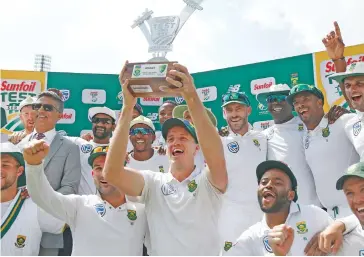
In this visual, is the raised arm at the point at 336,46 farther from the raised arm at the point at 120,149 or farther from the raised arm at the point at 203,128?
the raised arm at the point at 120,149

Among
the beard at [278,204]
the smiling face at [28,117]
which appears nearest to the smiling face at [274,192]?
the beard at [278,204]

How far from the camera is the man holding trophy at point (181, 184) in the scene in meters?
2.65

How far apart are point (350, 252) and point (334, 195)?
4.02 feet

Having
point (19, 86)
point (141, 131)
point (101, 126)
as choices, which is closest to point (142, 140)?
point (141, 131)

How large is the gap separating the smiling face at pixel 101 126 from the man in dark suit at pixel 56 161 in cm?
49

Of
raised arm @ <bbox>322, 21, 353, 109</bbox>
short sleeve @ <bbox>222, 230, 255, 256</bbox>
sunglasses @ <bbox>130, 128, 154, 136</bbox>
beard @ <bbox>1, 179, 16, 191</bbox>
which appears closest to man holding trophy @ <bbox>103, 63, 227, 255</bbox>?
short sleeve @ <bbox>222, 230, 255, 256</bbox>

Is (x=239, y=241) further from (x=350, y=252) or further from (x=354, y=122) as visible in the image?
(x=354, y=122)

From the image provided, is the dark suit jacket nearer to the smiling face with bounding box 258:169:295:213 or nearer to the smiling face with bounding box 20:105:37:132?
the smiling face with bounding box 20:105:37:132

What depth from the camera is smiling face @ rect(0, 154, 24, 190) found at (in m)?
3.48

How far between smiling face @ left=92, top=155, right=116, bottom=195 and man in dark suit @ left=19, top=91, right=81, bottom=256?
65 centimetres

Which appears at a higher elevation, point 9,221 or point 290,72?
point 290,72

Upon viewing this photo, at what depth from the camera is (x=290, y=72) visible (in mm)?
7305

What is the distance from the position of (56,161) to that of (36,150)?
1401 mm

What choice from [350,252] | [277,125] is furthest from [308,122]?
[350,252]
